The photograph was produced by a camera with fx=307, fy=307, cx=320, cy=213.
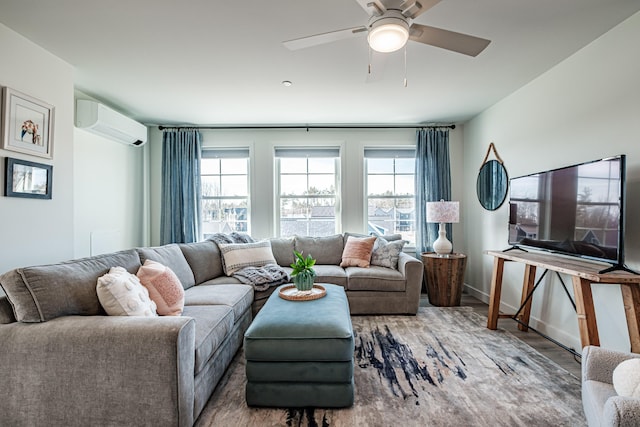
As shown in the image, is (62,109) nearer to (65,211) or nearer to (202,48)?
(65,211)

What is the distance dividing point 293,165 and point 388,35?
3.17 metres

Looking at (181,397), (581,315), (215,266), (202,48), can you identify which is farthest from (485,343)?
(202,48)

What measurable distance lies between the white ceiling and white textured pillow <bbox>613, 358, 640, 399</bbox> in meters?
2.02

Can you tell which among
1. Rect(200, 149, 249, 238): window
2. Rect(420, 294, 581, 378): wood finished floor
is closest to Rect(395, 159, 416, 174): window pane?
Rect(420, 294, 581, 378): wood finished floor

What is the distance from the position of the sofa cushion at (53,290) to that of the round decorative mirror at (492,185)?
155 inches

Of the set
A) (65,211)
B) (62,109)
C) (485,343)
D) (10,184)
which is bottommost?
(485,343)

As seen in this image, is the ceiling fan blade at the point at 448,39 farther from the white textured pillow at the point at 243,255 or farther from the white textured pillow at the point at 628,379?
the white textured pillow at the point at 243,255

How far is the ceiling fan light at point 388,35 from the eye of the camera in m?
→ 1.56

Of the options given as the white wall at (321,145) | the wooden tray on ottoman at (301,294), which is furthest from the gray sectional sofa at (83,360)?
the white wall at (321,145)

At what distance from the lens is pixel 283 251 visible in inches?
160

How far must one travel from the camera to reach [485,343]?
2703 millimetres

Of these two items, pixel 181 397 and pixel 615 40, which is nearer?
pixel 181 397

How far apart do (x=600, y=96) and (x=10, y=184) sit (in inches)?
175

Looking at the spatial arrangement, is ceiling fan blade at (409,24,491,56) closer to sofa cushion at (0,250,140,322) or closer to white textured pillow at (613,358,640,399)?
white textured pillow at (613,358,640,399)
